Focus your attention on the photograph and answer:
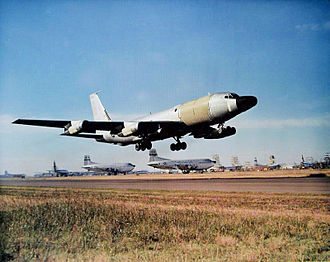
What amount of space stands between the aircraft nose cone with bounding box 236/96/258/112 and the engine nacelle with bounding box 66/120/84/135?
15.0m

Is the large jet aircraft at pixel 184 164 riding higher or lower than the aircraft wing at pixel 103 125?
lower

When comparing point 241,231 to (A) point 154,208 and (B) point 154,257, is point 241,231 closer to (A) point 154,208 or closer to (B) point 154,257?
(B) point 154,257

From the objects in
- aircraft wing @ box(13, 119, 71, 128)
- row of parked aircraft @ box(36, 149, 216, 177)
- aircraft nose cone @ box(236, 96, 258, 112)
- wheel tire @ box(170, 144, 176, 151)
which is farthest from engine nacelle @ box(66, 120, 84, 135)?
row of parked aircraft @ box(36, 149, 216, 177)

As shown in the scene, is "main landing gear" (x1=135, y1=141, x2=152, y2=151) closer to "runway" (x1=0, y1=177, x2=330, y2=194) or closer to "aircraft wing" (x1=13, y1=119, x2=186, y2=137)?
"aircraft wing" (x1=13, y1=119, x2=186, y2=137)

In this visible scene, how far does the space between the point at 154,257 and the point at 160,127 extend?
884 inches

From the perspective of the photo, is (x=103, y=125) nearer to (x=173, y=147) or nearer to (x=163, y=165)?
(x=173, y=147)

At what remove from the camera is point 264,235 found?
1211 cm

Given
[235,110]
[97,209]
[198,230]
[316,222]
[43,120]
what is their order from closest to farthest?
[198,230] → [316,222] → [97,209] → [235,110] → [43,120]

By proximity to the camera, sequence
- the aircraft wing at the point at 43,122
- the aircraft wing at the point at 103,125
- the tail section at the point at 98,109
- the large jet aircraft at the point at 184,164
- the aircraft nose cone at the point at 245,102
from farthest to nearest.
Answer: the large jet aircraft at the point at 184,164
the tail section at the point at 98,109
the aircraft wing at the point at 103,125
the aircraft wing at the point at 43,122
the aircraft nose cone at the point at 245,102

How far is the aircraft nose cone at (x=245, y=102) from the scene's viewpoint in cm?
2593

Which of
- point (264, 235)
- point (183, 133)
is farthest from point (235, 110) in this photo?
point (264, 235)

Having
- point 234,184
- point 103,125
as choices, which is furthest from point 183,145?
point 103,125

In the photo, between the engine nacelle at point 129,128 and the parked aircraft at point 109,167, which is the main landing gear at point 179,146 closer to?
the engine nacelle at point 129,128

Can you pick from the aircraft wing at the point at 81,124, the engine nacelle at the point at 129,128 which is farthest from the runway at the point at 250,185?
the engine nacelle at the point at 129,128
